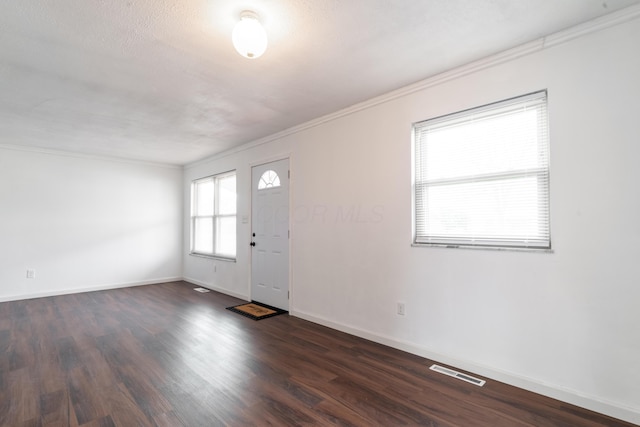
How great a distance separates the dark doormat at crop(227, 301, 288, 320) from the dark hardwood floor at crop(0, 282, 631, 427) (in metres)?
0.28

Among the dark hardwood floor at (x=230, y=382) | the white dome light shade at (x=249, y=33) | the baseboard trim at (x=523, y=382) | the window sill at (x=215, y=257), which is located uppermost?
the white dome light shade at (x=249, y=33)

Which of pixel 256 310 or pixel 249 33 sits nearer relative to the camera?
pixel 249 33

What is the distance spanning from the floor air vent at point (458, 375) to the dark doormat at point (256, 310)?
7.38 ft

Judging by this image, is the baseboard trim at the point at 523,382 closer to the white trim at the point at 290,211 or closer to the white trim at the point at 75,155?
the white trim at the point at 290,211

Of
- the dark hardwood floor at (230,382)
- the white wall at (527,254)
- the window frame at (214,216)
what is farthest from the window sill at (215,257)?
the white wall at (527,254)

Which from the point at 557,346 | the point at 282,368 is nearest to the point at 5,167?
the point at 282,368

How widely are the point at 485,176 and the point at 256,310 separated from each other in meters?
3.38

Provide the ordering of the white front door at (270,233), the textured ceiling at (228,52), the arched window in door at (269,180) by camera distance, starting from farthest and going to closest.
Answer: the arched window in door at (269,180) < the white front door at (270,233) < the textured ceiling at (228,52)

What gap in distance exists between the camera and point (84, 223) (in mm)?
5629

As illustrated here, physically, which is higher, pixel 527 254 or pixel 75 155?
pixel 75 155

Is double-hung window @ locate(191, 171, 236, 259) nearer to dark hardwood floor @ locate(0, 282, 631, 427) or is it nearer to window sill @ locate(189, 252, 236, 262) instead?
window sill @ locate(189, 252, 236, 262)

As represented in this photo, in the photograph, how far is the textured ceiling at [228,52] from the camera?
1895 mm

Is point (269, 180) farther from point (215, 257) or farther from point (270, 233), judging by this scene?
point (215, 257)

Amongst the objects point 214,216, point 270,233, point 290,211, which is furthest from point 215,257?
point 290,211
